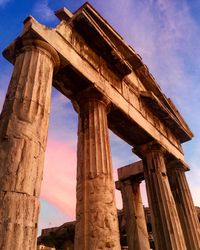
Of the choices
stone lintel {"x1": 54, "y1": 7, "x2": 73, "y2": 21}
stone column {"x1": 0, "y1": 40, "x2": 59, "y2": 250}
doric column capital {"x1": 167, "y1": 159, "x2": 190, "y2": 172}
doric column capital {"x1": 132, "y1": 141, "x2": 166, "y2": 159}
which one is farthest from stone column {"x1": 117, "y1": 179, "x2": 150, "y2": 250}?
stone column {"x1": 0, "y1": 40, "x2": 59, "y2": 250}

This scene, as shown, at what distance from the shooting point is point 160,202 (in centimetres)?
961

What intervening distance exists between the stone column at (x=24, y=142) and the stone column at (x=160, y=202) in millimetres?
6431

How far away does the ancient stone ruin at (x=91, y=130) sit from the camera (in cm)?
402

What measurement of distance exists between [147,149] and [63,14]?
21.4 ft

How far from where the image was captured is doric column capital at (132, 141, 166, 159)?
→ 1080 cm

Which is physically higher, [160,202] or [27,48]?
[27,48]

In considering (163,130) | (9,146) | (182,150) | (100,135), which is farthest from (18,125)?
(182,150)

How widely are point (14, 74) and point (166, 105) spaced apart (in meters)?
8.91

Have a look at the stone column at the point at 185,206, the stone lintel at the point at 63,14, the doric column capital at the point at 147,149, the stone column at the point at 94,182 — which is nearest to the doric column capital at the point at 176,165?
the stone column at the point at 185,206

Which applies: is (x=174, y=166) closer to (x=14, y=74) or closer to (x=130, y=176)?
(x=130, y=176)

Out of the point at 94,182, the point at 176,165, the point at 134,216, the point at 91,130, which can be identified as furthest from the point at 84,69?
the point at 134,216

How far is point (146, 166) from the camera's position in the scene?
1099 centimetres

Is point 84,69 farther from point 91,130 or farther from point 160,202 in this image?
point 160,202

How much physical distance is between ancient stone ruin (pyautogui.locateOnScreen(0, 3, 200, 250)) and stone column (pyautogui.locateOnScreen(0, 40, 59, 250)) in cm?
1
